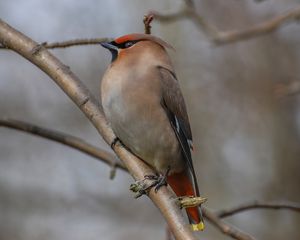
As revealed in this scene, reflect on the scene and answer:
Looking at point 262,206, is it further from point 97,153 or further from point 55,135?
point 55,135

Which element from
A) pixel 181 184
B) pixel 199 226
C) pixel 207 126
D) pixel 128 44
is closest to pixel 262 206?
pixel 199 226

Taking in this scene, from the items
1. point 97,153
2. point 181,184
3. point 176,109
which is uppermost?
point 176,109

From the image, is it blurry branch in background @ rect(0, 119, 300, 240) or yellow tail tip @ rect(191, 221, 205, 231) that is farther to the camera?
yellow tail tip @ rect(191, 221, 205, 231)

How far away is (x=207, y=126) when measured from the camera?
869 cm

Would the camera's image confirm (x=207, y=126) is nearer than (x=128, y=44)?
No

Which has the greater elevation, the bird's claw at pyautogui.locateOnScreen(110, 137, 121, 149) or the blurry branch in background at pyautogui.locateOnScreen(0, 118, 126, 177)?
the blurry branch in background at pyautogui.locateOnScreen(0, 118, 126, 177)

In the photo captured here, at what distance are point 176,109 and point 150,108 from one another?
0.19 m

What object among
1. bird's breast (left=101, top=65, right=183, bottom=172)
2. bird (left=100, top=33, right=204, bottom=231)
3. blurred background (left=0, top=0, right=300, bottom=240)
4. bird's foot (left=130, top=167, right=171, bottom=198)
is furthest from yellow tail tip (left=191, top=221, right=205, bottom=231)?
blurred background (left=0, top=0, right=300, bottom=240)

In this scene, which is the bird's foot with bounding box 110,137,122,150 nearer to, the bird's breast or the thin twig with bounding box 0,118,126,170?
the bird's breast

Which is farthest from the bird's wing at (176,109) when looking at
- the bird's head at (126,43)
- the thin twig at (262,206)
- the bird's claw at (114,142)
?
the bird's claw at (114,142)

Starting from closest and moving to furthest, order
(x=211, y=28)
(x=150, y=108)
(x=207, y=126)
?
1. (x=150, y=108)
2. (x=211, y=28)
3. (x=207, y=126)

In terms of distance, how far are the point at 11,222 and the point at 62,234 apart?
567 millimetres

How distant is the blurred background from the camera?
8117 millimetres

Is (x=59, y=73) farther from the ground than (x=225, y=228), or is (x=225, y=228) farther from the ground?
(x=59, y=73)
